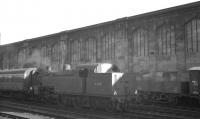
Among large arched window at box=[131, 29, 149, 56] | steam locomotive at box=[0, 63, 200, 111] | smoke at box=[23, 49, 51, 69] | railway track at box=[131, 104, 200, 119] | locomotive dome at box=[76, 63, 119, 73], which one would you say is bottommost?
railway track at box=[131, 104, 200, 119]

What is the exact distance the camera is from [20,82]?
23.0 m

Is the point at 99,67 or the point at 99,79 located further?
the point at 99,67

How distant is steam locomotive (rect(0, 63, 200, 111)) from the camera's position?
15.7m

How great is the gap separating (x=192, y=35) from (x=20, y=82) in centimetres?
1635

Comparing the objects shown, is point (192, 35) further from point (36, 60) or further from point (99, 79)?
point (36, 60)

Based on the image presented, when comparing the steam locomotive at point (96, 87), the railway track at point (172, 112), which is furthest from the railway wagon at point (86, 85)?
the railway track at point (172, 112)

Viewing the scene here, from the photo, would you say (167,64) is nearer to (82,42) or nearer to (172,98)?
(172,98)

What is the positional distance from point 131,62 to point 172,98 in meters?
9.39

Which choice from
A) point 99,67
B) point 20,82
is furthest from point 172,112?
point 20,82

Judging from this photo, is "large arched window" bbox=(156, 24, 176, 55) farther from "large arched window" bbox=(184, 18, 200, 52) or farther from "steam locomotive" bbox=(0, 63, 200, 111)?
"steam locomotive" bbox=(0, 63, 200, 111)

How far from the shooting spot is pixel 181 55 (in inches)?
1030

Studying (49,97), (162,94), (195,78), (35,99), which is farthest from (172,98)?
(35,99)

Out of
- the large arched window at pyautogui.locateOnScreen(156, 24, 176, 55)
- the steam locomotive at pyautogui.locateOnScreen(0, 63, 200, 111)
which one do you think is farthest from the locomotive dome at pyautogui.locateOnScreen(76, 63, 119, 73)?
the large arched window at pyautogui.locateOnScreen(156, 24, 176, 55)

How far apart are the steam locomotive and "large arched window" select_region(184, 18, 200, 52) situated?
10.7 ft
